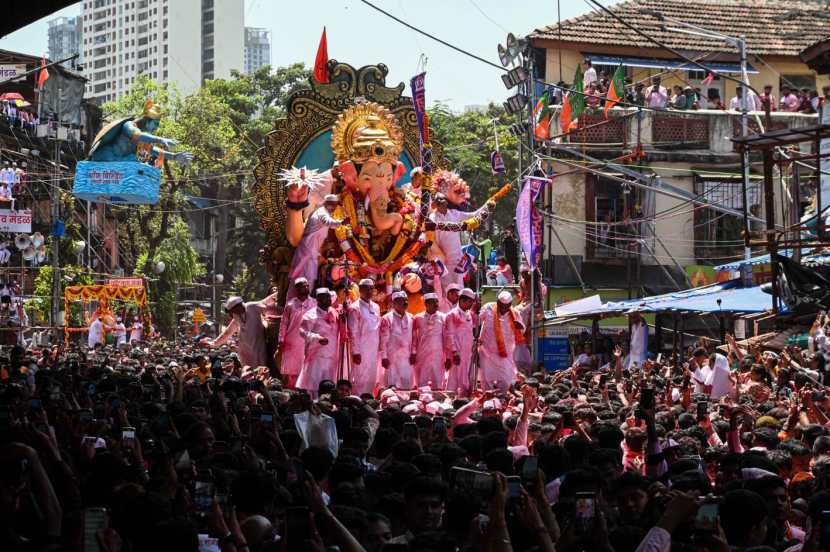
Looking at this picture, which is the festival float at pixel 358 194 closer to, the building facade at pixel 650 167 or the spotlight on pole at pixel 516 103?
the spotlight on pole at pixel 516 103

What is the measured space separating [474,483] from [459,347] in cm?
1181

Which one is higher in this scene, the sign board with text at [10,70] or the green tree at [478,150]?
the sign board with text at [10,70]

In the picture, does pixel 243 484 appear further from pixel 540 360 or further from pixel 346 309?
pixel 540 360

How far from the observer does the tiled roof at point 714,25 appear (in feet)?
103

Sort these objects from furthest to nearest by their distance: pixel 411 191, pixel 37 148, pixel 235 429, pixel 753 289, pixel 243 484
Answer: pixel 37 148
pixel 753 289
pixel 411 191
pixel 235 429
pixel 243 484

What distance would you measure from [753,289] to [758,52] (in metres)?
12.3

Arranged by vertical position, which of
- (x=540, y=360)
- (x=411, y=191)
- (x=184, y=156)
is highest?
(x=184, y=156)

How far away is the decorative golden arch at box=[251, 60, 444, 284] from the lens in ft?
59.5

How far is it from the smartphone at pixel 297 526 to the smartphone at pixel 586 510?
3.23 ft

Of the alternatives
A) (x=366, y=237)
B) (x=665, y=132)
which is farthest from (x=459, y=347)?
(x=665, y=132)

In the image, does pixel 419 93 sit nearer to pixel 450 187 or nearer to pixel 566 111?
pixel 450 187

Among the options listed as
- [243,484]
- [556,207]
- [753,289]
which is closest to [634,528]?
[243,484]

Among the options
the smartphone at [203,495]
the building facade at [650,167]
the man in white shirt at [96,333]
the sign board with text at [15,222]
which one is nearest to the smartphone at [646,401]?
the smartphone at [203,495]

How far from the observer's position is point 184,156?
3462 centimetres
